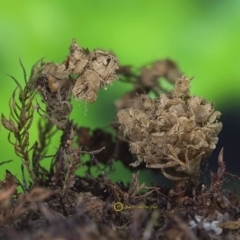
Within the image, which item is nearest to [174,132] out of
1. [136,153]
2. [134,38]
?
[136,153]

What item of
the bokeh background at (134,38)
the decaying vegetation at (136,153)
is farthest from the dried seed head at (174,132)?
the bokeh background at (134,38)

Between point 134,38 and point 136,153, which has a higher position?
point 134,38

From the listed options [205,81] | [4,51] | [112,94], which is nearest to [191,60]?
[205,81]

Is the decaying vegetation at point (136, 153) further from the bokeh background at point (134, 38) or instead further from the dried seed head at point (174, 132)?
the bokeh background at point (134, 38)

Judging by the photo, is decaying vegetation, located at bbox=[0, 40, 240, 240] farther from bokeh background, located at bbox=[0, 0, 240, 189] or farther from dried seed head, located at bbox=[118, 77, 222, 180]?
bokeh background, located at bbox=[0, 0, 240, 189]

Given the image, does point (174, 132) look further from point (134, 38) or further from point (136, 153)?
point (134, 38)
